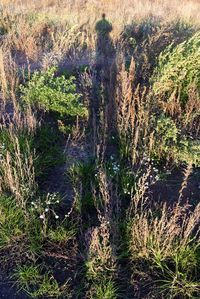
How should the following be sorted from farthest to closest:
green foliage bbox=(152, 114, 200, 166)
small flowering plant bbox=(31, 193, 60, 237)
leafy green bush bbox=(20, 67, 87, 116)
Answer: leafy green bush bbox=(20, 67, 87, 116) → green foliage bbox=(152, 114, 200, 166) → small flowering plant bbox=(31, 193, 60, 237)

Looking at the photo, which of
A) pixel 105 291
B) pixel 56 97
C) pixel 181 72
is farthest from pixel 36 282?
pixel 181 72

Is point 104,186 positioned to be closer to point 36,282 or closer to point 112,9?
point 36,282

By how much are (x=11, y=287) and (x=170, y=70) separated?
10.6 feet

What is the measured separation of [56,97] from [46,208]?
→ 1810mm

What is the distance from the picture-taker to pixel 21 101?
497cm

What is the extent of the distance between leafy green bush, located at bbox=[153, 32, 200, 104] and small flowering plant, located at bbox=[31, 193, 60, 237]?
2.04m

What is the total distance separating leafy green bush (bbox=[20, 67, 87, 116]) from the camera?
14.9 feet

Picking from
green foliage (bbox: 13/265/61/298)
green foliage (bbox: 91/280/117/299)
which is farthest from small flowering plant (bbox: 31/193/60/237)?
green foliage (bbox: 91/280/117/299)

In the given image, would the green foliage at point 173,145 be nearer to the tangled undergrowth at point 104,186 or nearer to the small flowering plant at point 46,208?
the tangled undergrowth at point 104,186

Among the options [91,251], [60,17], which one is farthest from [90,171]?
[60,17]

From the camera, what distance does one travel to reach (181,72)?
4516 millimetres

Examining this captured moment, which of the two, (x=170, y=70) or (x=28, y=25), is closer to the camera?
(x=170, y=70)

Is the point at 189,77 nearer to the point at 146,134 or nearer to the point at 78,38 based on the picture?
the point at 146,134

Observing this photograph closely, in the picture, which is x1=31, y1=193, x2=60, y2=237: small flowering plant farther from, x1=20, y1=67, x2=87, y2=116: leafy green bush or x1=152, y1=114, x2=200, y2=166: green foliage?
x1=20, y1=67, x2=87, y2=116: leafy green bush
